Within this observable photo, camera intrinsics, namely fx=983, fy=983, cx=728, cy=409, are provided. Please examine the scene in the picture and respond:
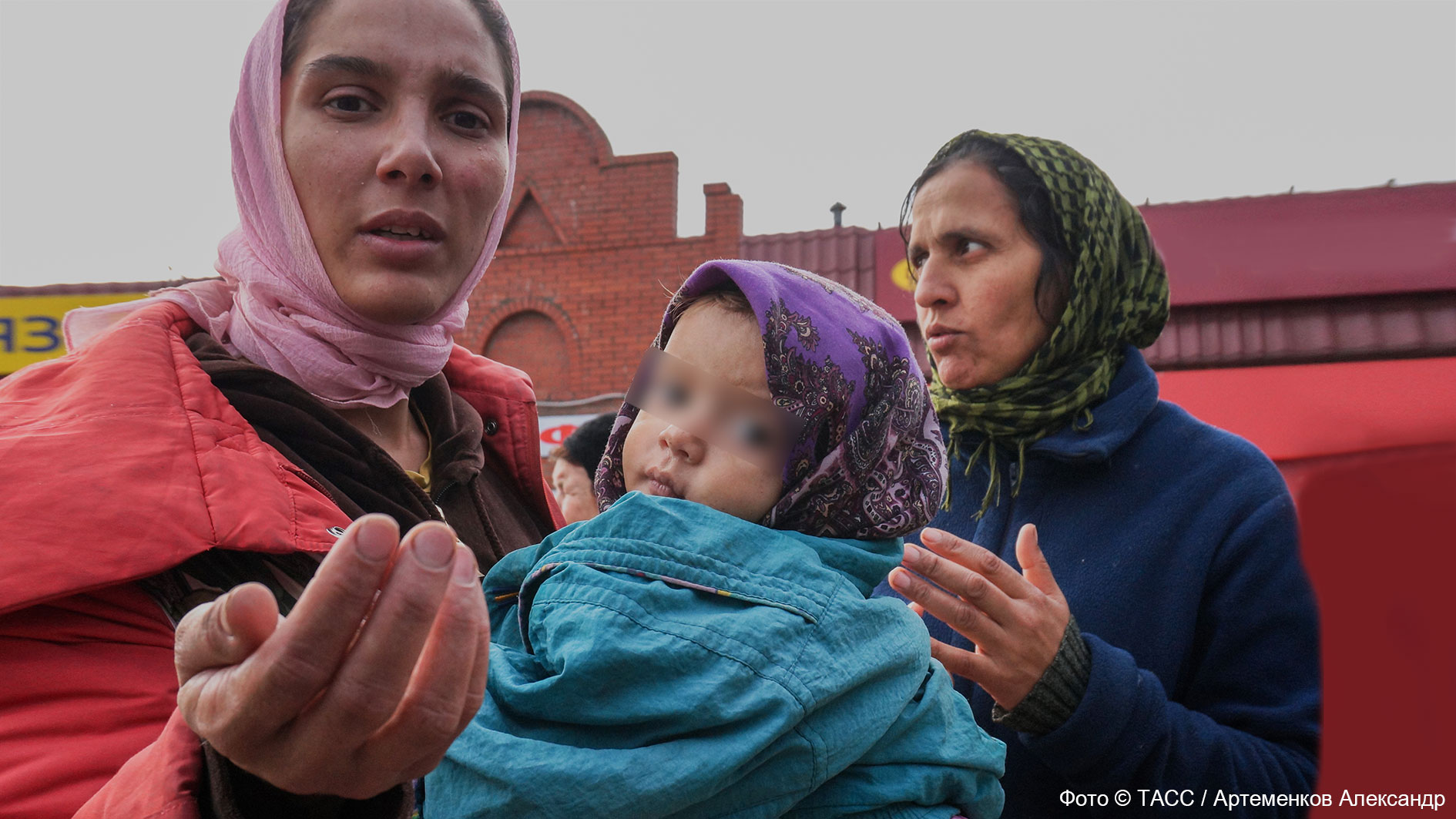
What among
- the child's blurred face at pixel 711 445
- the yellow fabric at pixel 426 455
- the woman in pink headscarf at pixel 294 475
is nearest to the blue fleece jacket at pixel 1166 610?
the child's blurred face at pixel 711 445

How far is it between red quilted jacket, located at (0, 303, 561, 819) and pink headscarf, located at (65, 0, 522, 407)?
218 mm

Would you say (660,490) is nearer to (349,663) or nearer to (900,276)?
(349,663)

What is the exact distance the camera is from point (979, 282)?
2314 mm

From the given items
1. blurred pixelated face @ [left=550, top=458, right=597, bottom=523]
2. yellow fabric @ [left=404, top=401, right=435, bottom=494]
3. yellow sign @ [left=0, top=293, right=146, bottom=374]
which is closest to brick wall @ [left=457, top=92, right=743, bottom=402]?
yellow sign @ [left=0, top=293, right=146, bottom=374]

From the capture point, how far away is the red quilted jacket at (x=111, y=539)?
1.08 m

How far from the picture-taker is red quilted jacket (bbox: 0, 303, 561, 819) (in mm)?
1083

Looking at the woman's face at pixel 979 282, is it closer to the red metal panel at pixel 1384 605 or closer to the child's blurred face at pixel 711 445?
the child's blurred face at pixel 711 445

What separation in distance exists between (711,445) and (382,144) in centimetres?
76

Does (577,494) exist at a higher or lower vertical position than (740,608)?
lower

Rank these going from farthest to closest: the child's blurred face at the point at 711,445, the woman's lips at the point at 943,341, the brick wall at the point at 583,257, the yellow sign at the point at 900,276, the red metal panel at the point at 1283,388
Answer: the brick wall at the point at 583,257 → the yellow sign at the point at 900,276 → the red metal panel at the point at 1283,388 → the woman's lips at the point at 943,341 → the child's blurred face at the point at 711,445

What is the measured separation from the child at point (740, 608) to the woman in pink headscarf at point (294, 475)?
0.21 meters

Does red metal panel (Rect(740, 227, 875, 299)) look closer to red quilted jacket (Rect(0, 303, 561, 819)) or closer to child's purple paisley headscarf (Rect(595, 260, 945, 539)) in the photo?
child's purple paisley headscarf (Rect(595, 260, 945, 539))

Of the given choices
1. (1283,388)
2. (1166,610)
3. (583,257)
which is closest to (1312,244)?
(1283,388)

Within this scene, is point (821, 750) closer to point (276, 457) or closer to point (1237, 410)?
point (276, 457)
